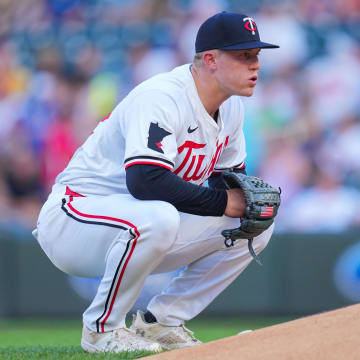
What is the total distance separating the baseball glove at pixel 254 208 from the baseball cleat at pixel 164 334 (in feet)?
1.62

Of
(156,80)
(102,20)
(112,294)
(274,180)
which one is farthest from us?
(102,20)

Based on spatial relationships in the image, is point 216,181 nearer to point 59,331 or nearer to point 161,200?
point 161,200

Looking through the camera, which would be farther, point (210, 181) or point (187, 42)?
point (187, 42)

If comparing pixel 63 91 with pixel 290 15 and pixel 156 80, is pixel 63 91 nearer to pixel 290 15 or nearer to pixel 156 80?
pixel 290 15

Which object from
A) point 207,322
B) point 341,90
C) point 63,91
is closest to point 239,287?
point 207,322

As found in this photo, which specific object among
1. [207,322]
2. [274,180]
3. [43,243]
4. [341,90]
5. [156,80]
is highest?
[156,80]

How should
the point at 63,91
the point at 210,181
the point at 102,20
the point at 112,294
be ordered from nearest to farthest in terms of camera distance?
the point at 112,294
the point at 210,181
the point at 63,91
the point at 102,20

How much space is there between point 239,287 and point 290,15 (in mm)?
2895

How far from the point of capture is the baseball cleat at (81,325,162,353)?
10.3ft

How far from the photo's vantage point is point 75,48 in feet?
26.6

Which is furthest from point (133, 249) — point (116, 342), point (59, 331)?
point (59, 331)

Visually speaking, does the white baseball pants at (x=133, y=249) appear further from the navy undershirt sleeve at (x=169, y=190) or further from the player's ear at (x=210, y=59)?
the player's ear at (x=210, y=59)

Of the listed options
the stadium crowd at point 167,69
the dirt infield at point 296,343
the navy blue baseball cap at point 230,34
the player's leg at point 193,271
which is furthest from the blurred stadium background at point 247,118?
the dirt infield at point 296,343

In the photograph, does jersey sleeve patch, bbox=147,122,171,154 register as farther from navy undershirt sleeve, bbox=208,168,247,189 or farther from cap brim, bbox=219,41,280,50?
navy undershirt sleeve, bbox=208,168,247,189
